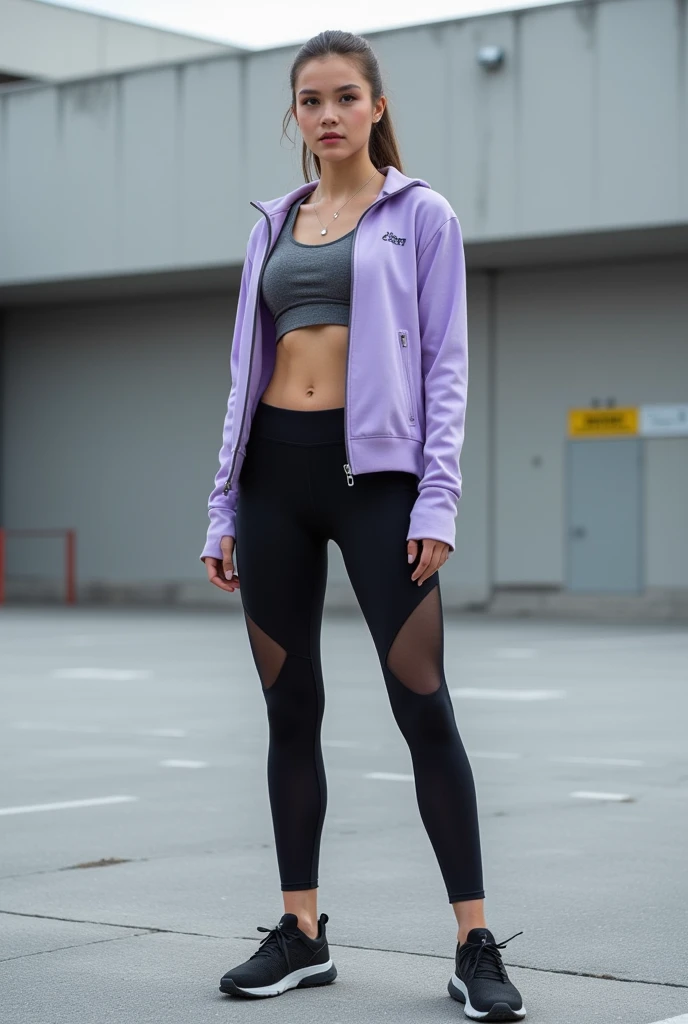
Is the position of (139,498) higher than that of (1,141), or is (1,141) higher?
(1,141)

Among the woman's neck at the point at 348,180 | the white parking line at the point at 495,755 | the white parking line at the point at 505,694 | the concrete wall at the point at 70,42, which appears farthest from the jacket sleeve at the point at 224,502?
the concrete wall at the point at 70,42

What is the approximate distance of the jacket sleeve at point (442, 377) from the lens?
3400 mm

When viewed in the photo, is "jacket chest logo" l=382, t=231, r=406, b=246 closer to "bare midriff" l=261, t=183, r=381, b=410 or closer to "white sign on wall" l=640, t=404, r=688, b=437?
"bare midriff" l=261, t=183, r=381, b=410

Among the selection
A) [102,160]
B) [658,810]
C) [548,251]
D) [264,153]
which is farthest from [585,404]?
[658,810]

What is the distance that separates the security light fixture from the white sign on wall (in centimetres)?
465

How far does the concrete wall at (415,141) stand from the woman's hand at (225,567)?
48.2 ft

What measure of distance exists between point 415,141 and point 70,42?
10495 mm

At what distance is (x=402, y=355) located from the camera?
3463 millimetres

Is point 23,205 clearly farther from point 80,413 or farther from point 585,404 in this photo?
point 585,404

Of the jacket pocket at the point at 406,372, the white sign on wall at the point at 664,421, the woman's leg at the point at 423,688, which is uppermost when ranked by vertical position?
the white sign on wall at the point at 664,421

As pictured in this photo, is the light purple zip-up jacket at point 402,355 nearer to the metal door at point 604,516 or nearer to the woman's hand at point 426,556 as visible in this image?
the woman's hand at point 426,556

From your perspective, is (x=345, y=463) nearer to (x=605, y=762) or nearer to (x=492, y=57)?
(x=605, y=762)

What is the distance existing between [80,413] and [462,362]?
77.6 feet

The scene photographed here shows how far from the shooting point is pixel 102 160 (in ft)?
77.9
